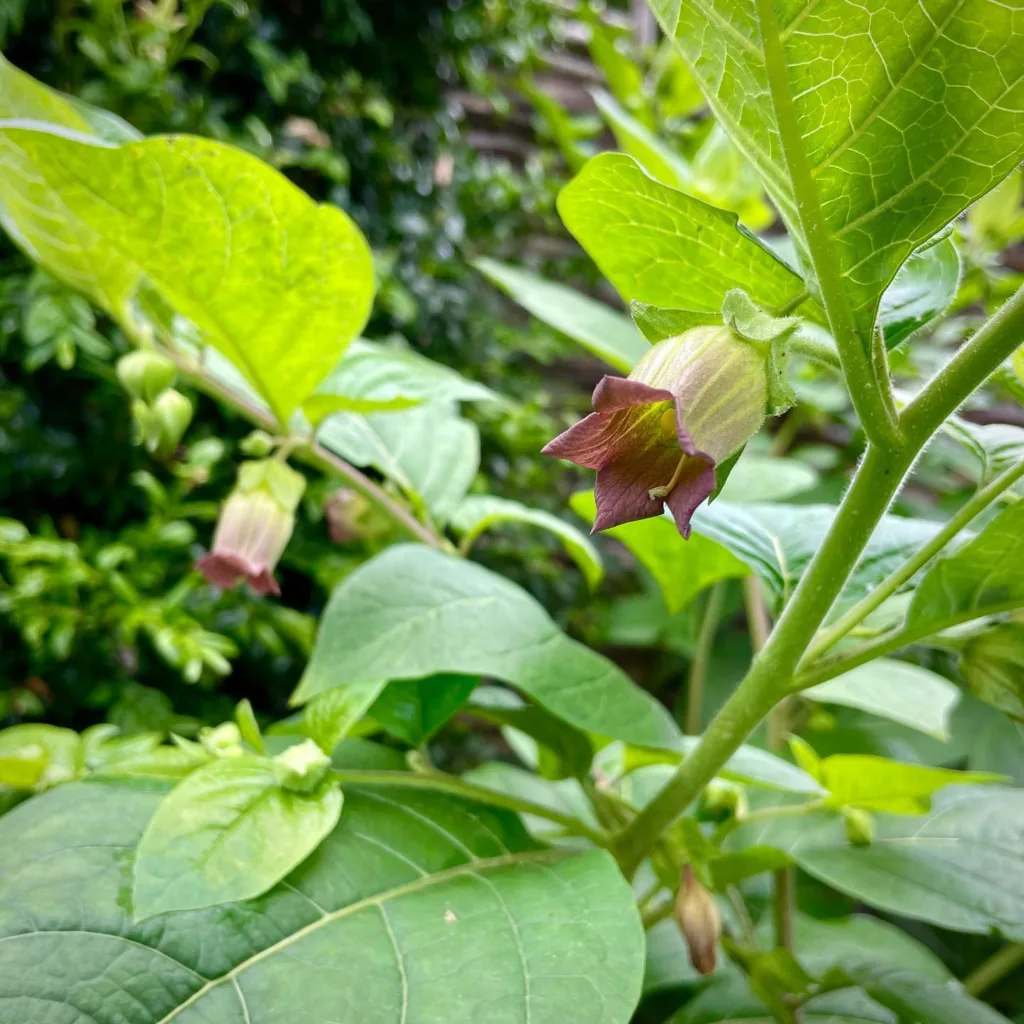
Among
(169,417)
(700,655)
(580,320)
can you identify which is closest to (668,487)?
(169,417)

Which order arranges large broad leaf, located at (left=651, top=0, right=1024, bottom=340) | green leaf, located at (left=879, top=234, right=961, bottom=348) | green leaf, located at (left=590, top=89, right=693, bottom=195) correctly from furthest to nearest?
green leaf, located at (left=590, top=89, right=693, bottom=195)
green leaf, located at (left=879, top=234, right=961, bottom=348)
large broad leaf, located at (left=651, top=0, right=1024, bottom=340)

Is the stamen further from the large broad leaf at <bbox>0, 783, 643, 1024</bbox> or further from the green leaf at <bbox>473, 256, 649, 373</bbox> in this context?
the green leaf at <bbox>473, 256, 649, 373</bbox>

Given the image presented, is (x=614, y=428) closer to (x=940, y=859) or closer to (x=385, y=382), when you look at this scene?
(x=385, y=382)

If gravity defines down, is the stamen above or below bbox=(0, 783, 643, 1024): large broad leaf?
above

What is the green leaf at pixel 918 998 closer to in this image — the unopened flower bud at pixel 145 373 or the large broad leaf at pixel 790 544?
the large broad leaf at pixel 790 544

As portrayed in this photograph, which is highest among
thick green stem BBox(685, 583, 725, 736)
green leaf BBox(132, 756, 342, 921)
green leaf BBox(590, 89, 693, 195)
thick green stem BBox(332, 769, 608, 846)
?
green leaf BBox(590, 89, 693, 195)

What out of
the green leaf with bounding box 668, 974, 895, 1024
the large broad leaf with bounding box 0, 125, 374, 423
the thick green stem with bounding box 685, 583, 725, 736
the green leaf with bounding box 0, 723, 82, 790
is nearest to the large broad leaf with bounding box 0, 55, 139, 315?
the large broad leaf with bounding box 0, 125, 374, 423

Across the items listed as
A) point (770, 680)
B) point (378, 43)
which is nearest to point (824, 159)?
point (770, 680)

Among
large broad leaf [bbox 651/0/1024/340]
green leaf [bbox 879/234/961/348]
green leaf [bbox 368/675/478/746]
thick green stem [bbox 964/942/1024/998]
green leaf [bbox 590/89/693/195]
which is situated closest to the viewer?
large broad leaf [bbox 651/0/1024/340]
